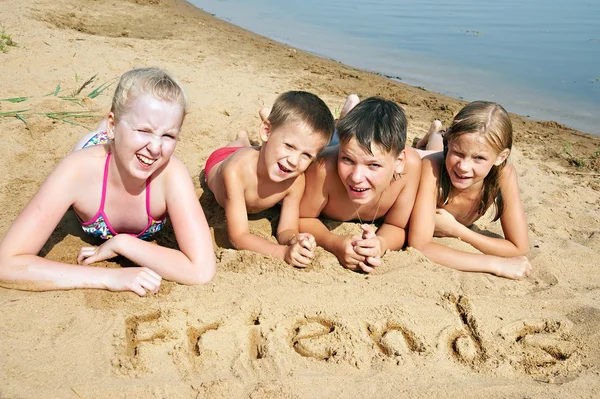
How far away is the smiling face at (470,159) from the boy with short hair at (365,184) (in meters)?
0.24

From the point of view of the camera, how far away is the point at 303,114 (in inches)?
141

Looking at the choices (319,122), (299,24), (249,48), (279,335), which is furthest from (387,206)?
(299,24)

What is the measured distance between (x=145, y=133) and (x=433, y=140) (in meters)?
3.12

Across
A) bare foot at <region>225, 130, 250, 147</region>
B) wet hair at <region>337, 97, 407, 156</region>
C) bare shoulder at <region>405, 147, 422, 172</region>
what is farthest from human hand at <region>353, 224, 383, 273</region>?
bare foot at <region>225, 130, 250, 147</region>

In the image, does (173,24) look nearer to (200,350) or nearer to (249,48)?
(249,48)

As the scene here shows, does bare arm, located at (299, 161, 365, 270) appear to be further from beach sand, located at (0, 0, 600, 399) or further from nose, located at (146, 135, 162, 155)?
nose, located at (146, 135, 162, 155)

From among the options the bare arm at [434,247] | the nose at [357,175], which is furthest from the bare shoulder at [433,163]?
the nose at [357,175]

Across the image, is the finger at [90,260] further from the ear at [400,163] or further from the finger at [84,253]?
the ear at [400,163]

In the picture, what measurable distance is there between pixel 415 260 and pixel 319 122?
1049 mm

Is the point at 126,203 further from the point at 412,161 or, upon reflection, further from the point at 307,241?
the point at 412,161

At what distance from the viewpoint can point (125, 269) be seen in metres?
3.02

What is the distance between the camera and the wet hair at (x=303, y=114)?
3592 mm

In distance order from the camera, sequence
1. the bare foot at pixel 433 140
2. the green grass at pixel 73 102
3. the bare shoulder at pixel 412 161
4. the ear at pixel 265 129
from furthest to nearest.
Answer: the bare foot at pixel 433 140 < the green grass at pixel 73 102 < the bare shoulder at pixel 412 161 < the ear at pixel 265 129

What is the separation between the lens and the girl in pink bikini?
2.89 meters
